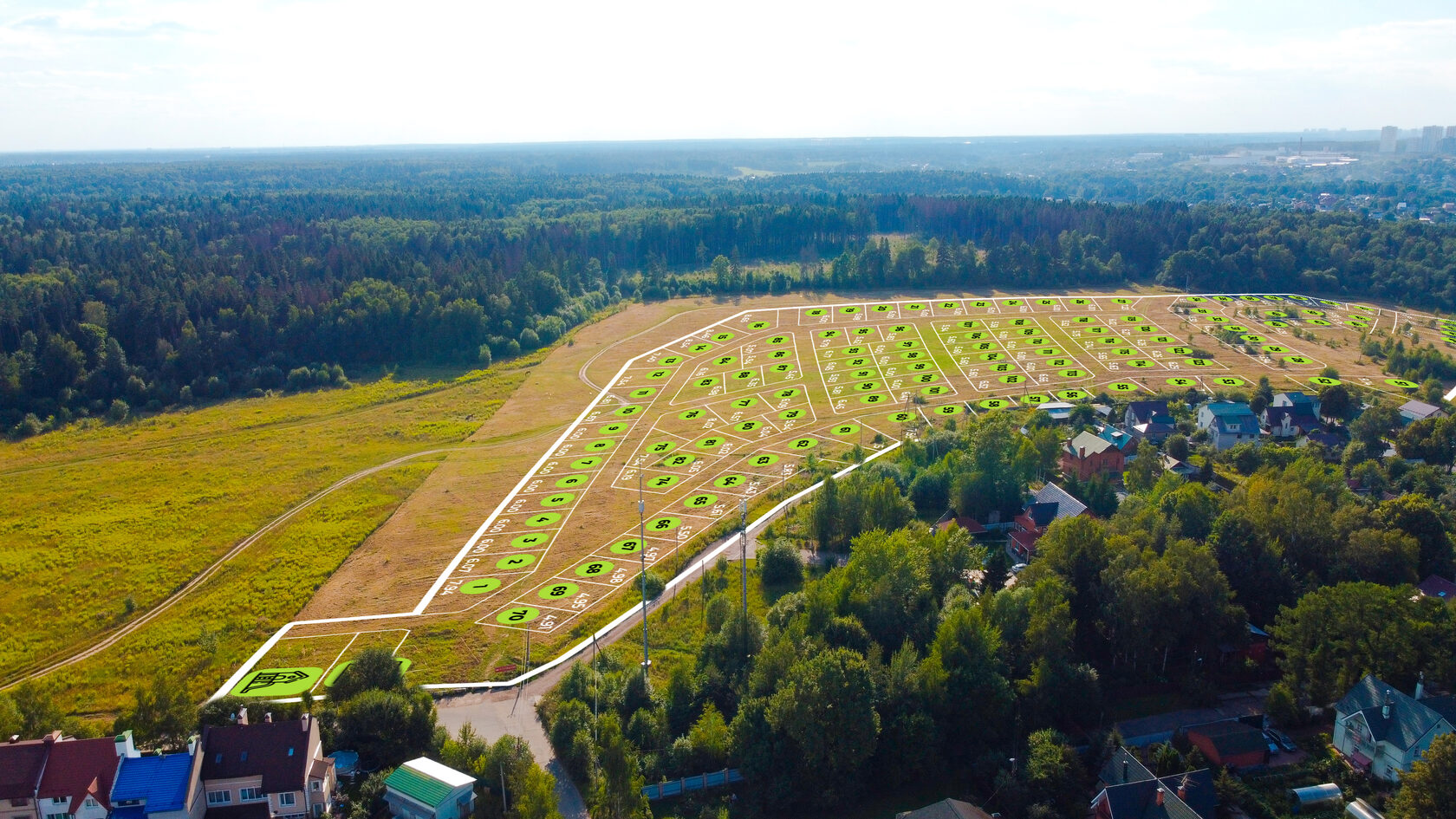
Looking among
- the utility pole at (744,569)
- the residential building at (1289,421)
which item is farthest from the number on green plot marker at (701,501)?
the residential building at (1289,421)

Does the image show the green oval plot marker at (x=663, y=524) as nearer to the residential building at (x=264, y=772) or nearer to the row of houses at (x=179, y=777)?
the row of houses at (x=179, y=777)

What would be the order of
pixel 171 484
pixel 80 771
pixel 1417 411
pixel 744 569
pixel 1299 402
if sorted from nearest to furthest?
pixel 80 771, pixel 744 569, pixel 171 484, pixel 1417 411, pixel 1299 402

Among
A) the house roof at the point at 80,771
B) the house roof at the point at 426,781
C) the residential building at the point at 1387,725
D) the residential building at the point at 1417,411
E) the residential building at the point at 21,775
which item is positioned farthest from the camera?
the residential building at the point at 1417,411

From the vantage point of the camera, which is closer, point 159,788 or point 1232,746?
point 159,788

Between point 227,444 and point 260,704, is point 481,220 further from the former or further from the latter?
point 260,704

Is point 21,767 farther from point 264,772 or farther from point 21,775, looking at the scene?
point 264,772

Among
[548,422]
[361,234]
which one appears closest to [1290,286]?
[548,422]

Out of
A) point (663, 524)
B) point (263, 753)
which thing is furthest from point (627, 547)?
point (263, 753)
